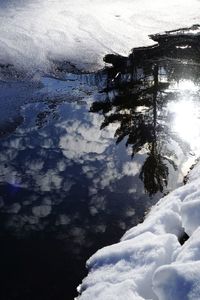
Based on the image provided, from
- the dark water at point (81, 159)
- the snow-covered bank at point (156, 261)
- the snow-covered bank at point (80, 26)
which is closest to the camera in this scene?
the snow-covered bank at point (156, 261)

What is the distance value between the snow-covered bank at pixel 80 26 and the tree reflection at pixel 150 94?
70 cm

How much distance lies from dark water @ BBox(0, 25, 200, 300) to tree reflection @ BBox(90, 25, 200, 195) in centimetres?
2

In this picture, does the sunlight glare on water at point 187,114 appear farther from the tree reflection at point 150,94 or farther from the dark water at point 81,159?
the tree reflection at point 150,94

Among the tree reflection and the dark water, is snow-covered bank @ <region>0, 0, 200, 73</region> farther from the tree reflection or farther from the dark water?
the dark water

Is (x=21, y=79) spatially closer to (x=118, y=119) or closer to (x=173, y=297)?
(x=118, y=119)

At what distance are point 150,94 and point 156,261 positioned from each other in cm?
Answer: 569

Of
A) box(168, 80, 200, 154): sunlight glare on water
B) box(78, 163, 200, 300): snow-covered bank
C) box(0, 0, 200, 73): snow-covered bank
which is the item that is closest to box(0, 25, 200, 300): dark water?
box(168, 80, 200, 154): sunlight glare on water

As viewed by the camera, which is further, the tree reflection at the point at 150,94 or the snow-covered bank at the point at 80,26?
the snow-covered bank at the point at 80,26

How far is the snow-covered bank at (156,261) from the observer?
3279mm

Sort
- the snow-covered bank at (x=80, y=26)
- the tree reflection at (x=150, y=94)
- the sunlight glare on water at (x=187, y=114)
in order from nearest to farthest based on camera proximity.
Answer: the tree reflection at (x=150, y=94) → the sunlight glare on water at (x=187, y=114) → the snow-covered bank at (x=80, y=26)

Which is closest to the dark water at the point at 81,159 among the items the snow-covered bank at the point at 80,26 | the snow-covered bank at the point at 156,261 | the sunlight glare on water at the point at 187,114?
the sunlight glare on water at the point at 187,114

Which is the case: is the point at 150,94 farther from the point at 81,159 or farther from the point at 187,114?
the point at 81,159

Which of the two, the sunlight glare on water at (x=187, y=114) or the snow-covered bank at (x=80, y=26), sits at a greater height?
the snow-covered bank at (x=80, y=26)

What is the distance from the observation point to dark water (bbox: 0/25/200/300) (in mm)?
5102
